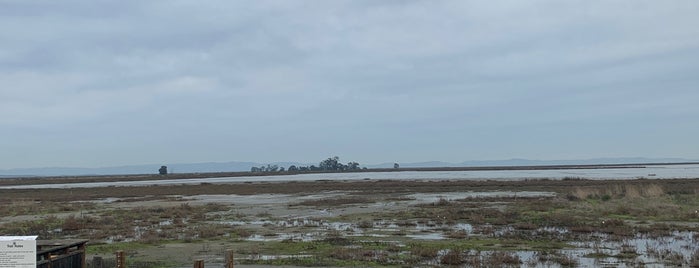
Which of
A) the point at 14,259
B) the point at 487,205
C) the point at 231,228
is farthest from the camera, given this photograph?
the point at 487,205

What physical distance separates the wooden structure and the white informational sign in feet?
4.63

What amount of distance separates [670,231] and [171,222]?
68.4ft

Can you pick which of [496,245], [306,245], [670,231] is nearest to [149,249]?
[306,245]

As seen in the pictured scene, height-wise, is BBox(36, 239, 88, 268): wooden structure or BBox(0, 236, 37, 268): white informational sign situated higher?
BBox(0, 236, 37, 268): white informational sign

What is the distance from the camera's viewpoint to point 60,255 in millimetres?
10695

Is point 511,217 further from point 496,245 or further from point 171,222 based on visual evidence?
point 171,222

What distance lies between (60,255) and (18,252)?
8.64ft

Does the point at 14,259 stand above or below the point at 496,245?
above

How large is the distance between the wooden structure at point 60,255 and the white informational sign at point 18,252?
1412mm

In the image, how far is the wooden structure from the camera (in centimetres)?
991

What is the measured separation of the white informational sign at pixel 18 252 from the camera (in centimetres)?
815

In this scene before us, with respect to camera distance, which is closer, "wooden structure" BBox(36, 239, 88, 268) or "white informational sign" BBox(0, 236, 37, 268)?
"white informational sign" BBox(0, 236, 37, 268)

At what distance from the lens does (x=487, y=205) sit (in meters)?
37.0

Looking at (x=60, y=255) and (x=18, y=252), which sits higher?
(x=18, y=252)
